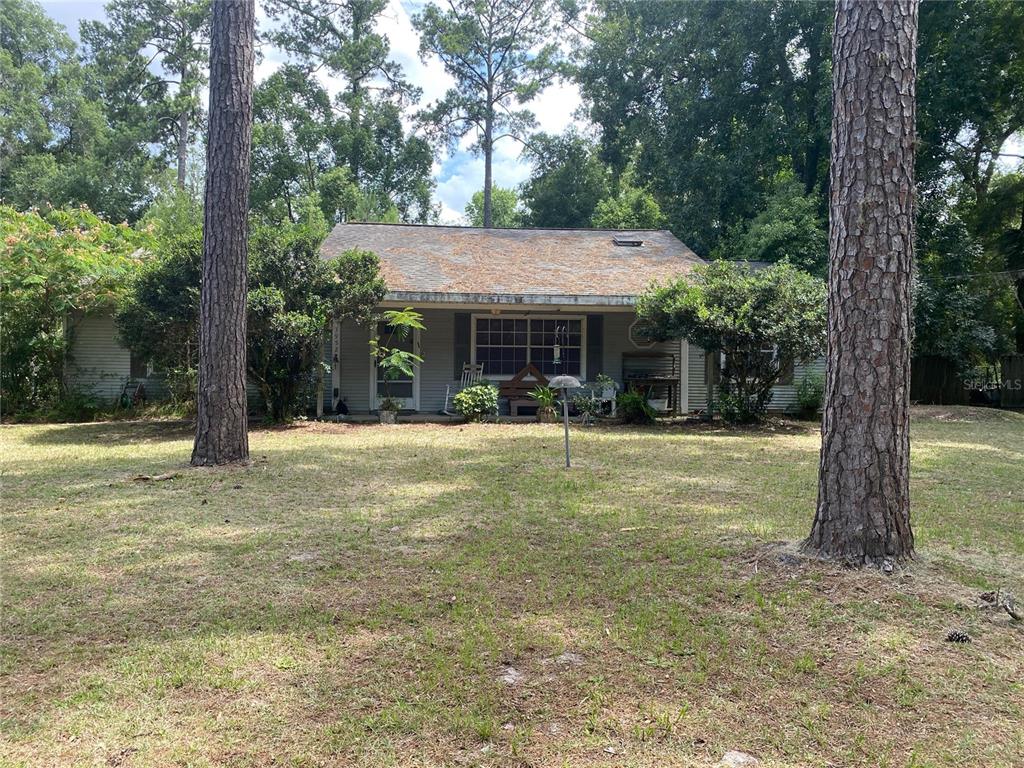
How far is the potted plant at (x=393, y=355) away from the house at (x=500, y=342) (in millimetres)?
291

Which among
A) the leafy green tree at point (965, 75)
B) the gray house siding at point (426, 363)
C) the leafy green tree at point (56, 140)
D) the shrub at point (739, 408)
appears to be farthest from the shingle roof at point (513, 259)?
the leafy green tree at point (56, 140)

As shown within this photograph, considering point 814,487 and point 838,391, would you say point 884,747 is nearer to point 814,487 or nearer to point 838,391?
point 838,391

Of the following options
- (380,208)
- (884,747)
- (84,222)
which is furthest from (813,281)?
(380,208)

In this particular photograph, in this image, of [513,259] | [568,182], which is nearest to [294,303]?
[513,259]

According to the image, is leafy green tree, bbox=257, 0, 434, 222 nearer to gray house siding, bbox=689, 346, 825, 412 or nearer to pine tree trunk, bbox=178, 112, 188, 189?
pine tree trunk, bbox=178, 112, 188, 189

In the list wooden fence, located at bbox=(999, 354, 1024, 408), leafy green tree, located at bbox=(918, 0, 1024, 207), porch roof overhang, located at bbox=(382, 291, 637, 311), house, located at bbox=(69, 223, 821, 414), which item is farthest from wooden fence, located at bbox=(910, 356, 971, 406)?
porch roof overhang, located at bbox=(382, 291, 637, 311)

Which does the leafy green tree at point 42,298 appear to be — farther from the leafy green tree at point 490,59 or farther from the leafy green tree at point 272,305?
the leafy green tree at point 490,59

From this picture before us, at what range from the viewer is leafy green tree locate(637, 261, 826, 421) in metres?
10.7

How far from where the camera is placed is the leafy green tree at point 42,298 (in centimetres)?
1172

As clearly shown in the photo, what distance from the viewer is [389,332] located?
1317 cm

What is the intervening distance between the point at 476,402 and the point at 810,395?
7.25 m

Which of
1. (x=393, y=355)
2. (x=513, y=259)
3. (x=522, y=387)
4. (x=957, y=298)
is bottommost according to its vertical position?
(x=522, y=387)

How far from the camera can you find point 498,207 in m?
38.8

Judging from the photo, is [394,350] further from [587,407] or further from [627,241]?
[627,241]
